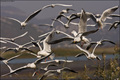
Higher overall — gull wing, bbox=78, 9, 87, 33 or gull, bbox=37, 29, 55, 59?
gull wing, bbox=78, 9, 87, 33

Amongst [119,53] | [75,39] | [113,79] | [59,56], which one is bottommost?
[59,56]

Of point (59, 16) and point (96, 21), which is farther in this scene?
point (59, 16)

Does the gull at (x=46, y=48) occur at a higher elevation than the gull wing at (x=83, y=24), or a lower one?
lower

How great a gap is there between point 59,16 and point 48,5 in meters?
3.73

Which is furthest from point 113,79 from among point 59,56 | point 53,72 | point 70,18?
point 59,56

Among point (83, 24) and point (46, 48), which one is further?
point (46, 48)

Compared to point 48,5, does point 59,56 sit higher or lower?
lower

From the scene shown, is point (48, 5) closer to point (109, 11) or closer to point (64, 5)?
point (64, 5)

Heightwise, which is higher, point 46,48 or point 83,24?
point 83,24

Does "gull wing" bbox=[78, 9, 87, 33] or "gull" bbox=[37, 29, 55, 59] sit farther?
"gull" bbox=[37, 29, 55, 59]

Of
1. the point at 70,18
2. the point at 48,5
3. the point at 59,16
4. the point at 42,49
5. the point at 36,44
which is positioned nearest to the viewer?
the point at 42,49

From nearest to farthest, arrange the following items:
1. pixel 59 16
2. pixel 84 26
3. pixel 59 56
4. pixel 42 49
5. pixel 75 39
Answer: pixel 75 39 < pixel 84 26 < pixel 42 49 < pixel 59 16 < pixel 59 56

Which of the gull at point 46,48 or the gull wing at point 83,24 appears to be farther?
the gull at point 46,48

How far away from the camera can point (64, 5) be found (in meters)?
18.4
